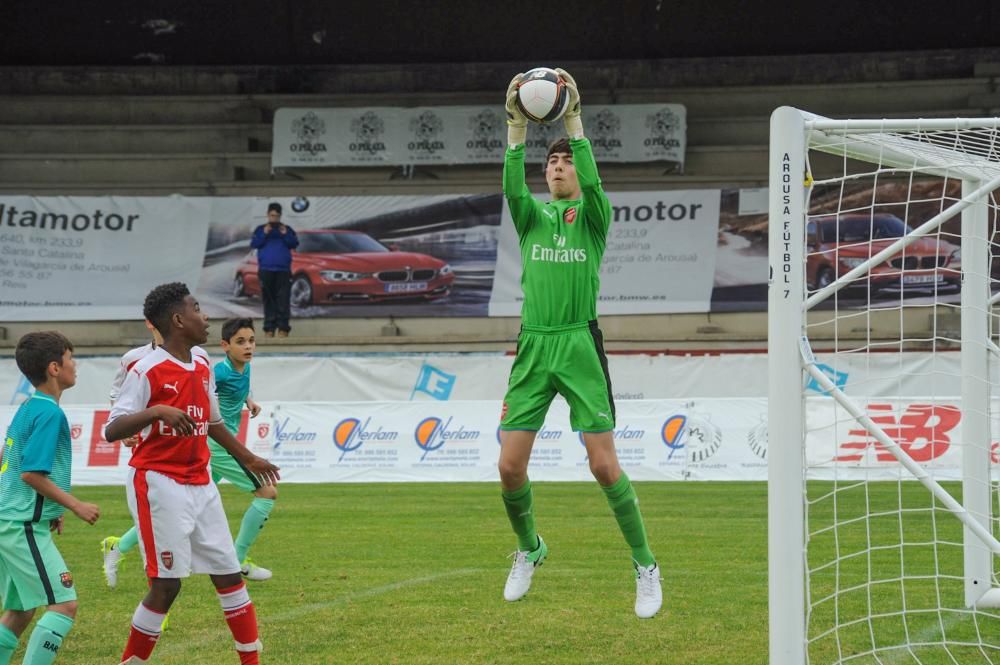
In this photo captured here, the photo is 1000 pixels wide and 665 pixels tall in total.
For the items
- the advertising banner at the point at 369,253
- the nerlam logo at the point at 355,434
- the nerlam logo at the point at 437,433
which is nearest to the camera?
the nerlam logo at the point at 437,433

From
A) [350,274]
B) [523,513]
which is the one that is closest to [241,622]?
[523,513]

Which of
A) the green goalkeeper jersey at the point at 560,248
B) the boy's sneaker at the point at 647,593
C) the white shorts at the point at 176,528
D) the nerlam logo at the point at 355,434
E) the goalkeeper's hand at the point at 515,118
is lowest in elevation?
the nerlam logo at the point at 355,434

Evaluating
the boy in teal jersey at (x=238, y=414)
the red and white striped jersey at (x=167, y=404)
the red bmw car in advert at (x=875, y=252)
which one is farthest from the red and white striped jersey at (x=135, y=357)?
the red bmw car in advert at (x=875, y=252)

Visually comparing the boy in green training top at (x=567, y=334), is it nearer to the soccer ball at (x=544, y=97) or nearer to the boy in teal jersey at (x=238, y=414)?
the soccer ball at (x=544, y=97)

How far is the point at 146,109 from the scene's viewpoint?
103 ft

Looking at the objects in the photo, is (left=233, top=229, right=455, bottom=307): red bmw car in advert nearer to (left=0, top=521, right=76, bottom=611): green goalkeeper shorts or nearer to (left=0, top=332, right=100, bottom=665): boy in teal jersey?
(left=0, top=332, right=100, bottom=665): boy in teal jersey

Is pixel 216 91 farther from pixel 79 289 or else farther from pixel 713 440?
pixel 713 440

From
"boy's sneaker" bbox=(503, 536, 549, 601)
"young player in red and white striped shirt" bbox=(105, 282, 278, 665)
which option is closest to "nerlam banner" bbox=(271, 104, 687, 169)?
"boy's sneaker" bbox=(503, 536, 549, 601)

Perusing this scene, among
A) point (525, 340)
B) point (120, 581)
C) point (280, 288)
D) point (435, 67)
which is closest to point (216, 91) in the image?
point (435, 67)

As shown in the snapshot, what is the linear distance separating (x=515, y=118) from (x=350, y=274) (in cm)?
2076

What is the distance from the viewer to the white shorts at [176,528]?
19.2 feet

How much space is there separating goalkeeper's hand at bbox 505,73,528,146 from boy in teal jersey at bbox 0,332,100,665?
108 inches

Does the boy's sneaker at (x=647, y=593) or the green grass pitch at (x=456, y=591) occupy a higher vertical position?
the boy's sneaker at (x=647, y=593)

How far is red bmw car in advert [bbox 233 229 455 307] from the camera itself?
27.3m
